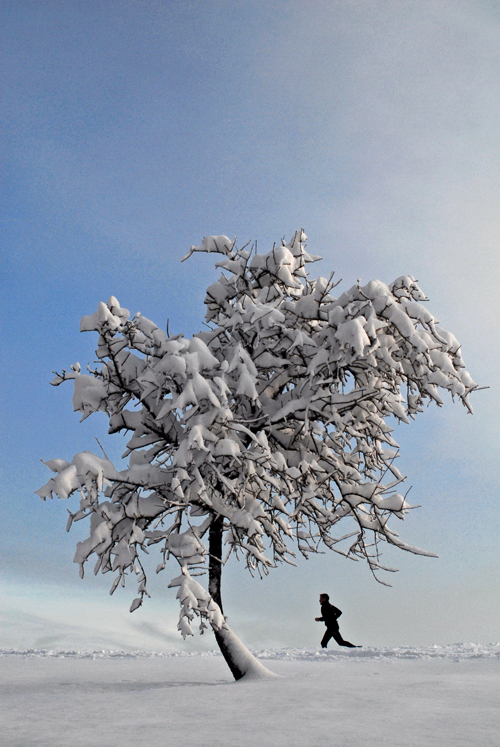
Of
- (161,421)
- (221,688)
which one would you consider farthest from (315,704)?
(161,421)

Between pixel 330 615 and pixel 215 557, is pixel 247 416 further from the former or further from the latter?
pixel 330 615

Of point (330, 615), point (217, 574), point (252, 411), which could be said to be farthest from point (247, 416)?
point (330, 615)

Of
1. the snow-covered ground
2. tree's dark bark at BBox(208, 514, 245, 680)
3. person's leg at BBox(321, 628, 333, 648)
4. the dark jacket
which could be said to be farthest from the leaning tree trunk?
person's leg at BBox(321, 628, 333, 648)

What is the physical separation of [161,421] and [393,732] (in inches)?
245

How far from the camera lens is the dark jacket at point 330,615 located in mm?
14109

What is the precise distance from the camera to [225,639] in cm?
977

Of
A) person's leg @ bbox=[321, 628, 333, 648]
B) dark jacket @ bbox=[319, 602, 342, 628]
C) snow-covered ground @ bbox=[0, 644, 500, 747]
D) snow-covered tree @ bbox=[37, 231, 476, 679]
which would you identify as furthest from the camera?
person's leg @ bbox=[321, 628, 333, 648]

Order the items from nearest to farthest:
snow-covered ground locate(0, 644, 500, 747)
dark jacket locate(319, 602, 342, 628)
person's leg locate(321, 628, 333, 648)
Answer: snow-covered ground locate(0, 644, 500, 747), dark jacket locate(319, 602, 342, 628), person's leg locate(321, 628, 333, 648)

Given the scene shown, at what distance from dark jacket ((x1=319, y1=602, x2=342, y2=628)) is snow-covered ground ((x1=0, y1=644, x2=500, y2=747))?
102 inches

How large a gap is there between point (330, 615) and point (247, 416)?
20.6ft

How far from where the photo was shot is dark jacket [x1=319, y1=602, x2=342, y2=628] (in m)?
14.1

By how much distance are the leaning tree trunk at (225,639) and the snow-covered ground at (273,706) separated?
0.54 meters

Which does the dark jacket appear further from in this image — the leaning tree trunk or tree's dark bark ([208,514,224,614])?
tree's dark bark ([208,514,224,614])

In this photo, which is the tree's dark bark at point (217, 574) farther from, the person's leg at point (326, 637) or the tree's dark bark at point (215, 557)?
the person's leg at point (326, 637)
